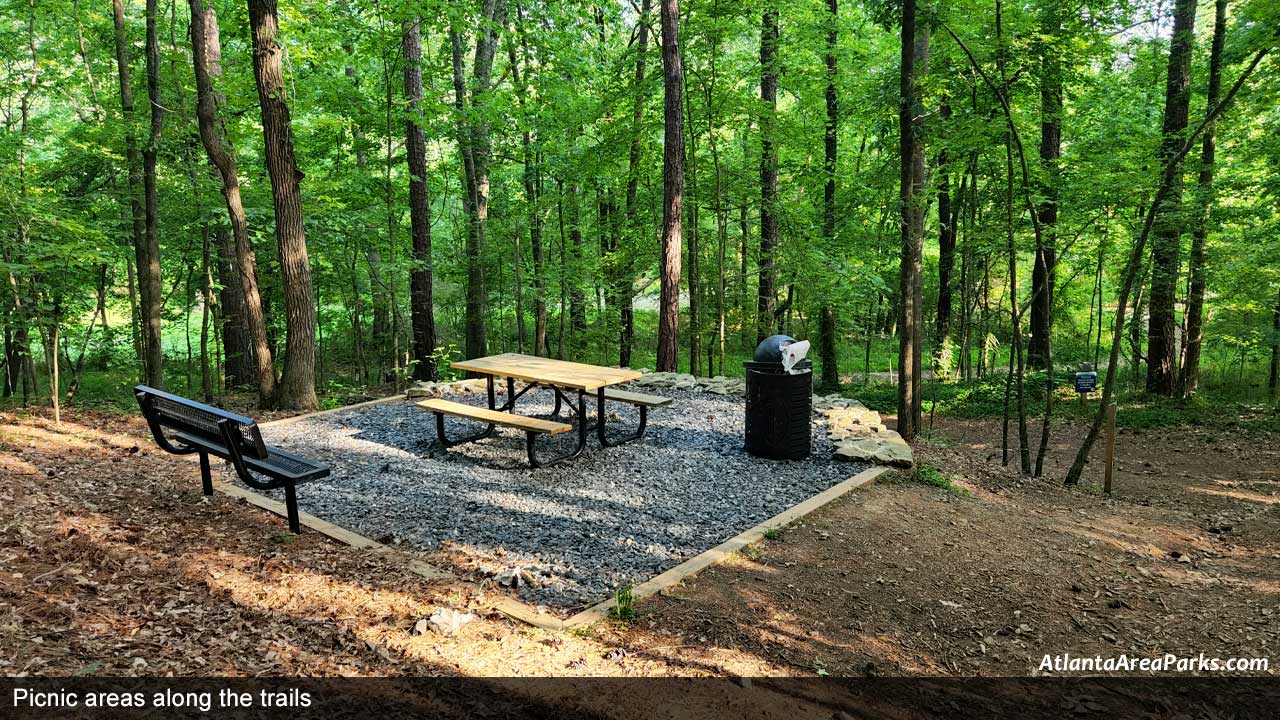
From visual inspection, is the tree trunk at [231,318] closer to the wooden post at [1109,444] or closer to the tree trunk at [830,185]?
the tree trunk at [830,185]

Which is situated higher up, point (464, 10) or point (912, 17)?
point (464, 10)

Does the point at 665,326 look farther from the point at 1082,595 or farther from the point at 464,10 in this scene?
the point at 1082,595

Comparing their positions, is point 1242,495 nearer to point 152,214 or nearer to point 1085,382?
point 1085,382

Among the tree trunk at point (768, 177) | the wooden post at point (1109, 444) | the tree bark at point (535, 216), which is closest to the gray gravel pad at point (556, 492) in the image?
the wooden post at point (1109, 444)

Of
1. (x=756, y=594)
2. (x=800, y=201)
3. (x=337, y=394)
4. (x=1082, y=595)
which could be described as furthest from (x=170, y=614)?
(x=800, y=201)

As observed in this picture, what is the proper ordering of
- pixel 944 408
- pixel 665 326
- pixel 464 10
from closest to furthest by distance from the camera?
pixel 464 10, pixel 665 326, pixel 944 408

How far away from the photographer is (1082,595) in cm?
377

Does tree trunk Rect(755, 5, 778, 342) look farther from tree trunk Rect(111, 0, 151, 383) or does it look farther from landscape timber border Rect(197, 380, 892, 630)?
tree trunk Rect(111, 0, 151, 383)

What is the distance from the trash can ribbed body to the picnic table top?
3.63 ft

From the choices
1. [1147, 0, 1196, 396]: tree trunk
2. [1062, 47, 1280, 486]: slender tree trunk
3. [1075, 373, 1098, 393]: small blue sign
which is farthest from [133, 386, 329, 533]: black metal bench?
[1147, 0, 1196, 396]: tree trunk

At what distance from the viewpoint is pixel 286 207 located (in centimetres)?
750

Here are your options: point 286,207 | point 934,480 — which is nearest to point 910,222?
point 934,480

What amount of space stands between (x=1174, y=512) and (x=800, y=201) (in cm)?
1039

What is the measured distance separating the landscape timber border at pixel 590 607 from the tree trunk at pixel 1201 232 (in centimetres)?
673
